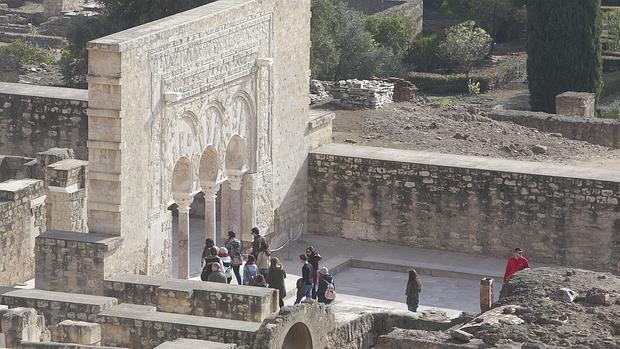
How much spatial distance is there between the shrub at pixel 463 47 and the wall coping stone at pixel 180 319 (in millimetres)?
28088

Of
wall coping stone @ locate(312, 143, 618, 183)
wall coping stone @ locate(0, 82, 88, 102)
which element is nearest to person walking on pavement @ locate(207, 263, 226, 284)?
wall coping stone @ locate(312, 143, 618, 183)

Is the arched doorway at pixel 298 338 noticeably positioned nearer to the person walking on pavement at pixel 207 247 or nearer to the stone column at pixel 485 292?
the person walking on pavement at pixel 207 247

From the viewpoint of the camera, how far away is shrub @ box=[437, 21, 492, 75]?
54125 millimetres

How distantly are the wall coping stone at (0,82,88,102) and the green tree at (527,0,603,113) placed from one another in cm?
1564

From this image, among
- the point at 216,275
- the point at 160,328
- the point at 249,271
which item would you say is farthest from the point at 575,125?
the point at 160,328

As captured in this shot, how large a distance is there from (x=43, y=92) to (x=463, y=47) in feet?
68.6

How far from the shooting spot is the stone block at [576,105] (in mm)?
42719

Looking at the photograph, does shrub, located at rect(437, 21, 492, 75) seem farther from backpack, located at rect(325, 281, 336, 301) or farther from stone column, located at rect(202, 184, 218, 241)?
backpack, located at rect(325, 281, 336, 301)

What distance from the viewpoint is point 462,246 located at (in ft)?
110

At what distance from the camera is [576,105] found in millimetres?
42781

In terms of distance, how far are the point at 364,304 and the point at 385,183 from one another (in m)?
3.34

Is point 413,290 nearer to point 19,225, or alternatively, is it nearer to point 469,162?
point 469,162

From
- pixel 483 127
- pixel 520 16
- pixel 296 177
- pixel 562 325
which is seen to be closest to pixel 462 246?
pixel 296 177

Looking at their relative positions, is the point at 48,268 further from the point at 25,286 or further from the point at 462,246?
the point at 462,246
